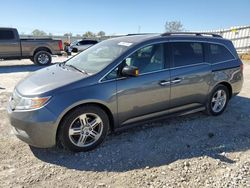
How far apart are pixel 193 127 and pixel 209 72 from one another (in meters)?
1.09

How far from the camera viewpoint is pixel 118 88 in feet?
12.1

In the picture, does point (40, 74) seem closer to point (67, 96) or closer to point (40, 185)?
point (67, 96)

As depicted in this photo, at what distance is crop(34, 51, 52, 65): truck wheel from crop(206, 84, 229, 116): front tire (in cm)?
1105

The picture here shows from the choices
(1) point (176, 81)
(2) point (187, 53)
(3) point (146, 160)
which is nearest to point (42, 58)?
(2) point (187, 53)

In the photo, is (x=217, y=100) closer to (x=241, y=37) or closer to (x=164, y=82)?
(x=164, y=82)

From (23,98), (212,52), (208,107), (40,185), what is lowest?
(40,185)

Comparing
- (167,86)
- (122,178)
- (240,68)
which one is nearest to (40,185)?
(122,178)

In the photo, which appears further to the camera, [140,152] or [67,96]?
[140,152]

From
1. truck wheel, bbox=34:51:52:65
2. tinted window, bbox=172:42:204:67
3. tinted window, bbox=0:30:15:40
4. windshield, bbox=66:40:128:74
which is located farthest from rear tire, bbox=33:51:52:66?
tinted window, bbox=172:42:204:67

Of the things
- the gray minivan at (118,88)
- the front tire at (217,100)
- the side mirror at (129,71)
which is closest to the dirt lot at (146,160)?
the gray minivan at (118,88)

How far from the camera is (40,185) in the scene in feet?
9.66

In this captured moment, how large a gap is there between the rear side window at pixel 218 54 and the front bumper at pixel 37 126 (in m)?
3.22

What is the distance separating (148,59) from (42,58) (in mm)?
11143

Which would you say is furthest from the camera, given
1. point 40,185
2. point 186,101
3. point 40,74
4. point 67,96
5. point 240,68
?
point 240,68
